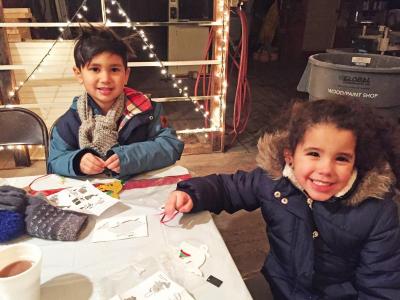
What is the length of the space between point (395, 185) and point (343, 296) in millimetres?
339

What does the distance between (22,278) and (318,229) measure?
74 centimetres

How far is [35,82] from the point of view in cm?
284

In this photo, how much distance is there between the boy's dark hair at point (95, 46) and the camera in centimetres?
133

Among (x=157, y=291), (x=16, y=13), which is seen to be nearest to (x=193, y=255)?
(x=157, y=291)

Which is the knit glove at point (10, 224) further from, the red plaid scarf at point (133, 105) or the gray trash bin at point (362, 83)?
the gray trash bin at point (362, 83)

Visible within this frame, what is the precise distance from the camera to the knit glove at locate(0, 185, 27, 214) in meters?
0.95

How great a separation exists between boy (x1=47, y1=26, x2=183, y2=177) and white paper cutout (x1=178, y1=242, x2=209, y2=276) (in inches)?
17.3

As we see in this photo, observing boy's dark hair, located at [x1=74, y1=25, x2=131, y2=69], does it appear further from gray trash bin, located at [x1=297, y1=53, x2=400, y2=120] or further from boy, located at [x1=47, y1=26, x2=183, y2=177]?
gray trash bin, located at [x1=297, y1=53, x2=400, y2=120]

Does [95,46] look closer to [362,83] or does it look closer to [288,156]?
[288,156]

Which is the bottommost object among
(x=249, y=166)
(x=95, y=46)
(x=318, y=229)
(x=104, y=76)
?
(x=249, y=166)

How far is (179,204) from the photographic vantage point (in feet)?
3.42

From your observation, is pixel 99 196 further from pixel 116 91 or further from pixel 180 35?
pixel 180 35

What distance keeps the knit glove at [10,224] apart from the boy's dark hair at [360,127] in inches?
29.4

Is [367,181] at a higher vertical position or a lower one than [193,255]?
higher
